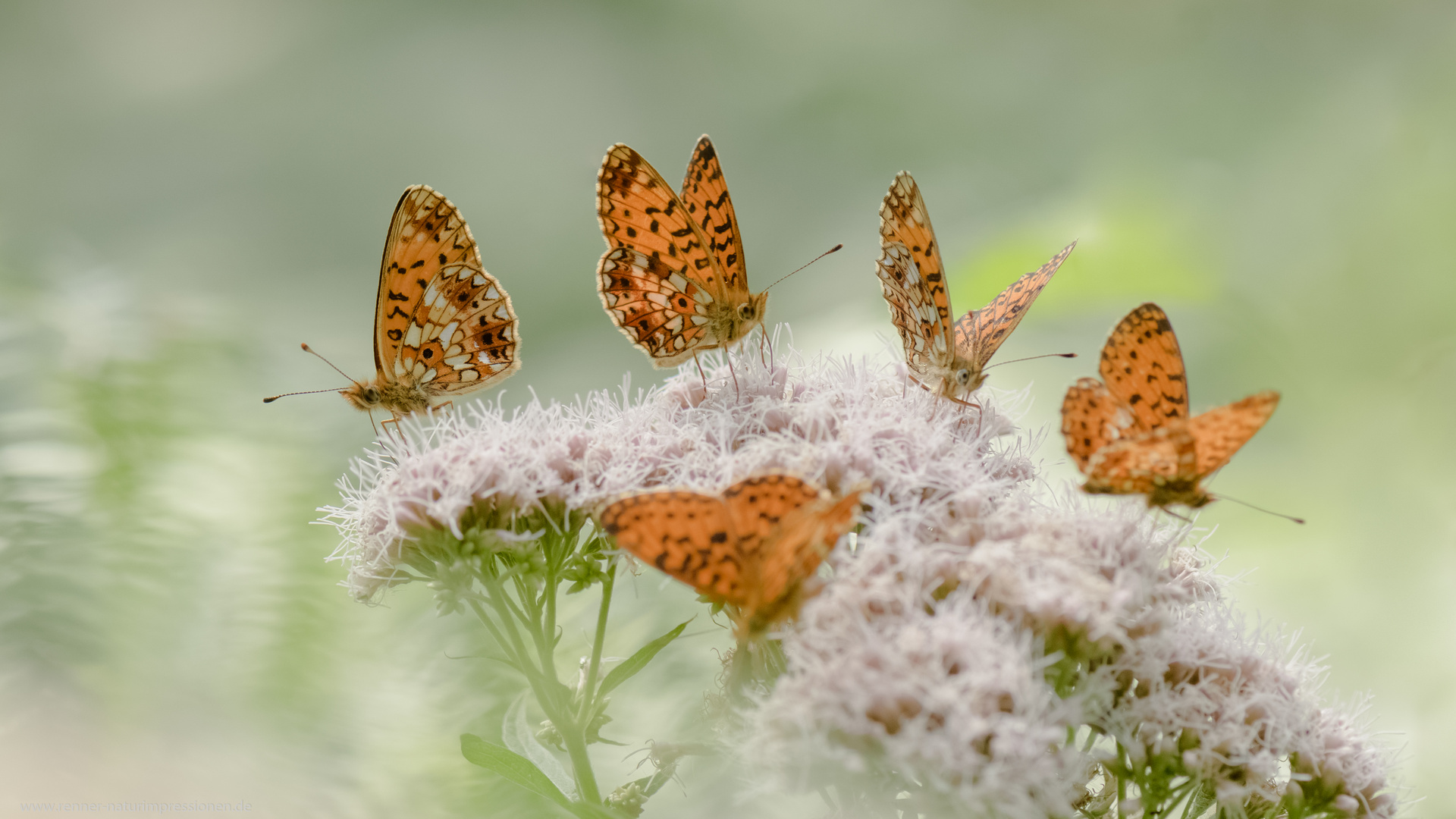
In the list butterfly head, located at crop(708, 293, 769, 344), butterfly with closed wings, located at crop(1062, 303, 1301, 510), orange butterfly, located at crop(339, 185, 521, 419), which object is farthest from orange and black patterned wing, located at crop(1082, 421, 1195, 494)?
orange butterfly, located at crop(339, 185, 521, 419)

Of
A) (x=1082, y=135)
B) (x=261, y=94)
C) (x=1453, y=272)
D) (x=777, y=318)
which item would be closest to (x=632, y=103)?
(x=777, y=318)

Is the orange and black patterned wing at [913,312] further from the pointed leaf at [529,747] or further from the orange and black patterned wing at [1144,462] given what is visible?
the pointed leaf at [529,747]

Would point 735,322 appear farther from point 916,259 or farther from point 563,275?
point 563,275

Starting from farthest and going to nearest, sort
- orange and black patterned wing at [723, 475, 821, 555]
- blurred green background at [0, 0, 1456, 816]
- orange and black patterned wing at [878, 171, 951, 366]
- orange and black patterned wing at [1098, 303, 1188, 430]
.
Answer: blurred green background at [0, 0, 1456, 816]
orange and black patterned wing at [878, 171, 951, 366]
orange and black patterned wing at [1098, 303, 1188, 430]
orange and black patterned wing at [723, 475, 821, 555]

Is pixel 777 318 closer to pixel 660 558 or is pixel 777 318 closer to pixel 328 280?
pixel 328 280

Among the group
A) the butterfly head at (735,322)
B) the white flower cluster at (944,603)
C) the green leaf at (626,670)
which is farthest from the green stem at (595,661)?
the butterfly head at (735,322)

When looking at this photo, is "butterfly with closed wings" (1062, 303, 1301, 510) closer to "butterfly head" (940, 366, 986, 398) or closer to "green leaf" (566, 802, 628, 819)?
"butterfly head" (940, 366, 986, 398)
